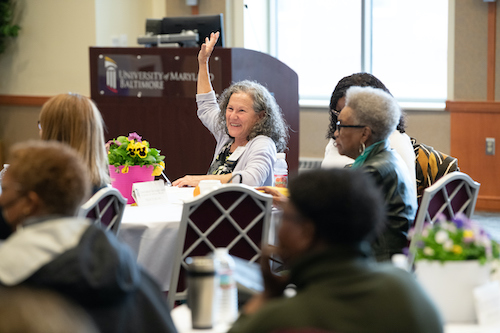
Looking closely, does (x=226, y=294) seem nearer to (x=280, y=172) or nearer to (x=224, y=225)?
(x=224, y=225)

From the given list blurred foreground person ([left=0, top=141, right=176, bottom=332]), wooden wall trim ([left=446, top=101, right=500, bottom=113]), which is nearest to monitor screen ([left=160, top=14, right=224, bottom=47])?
wooden wall trim ([left=446, top=101, right=500, bottom=113])

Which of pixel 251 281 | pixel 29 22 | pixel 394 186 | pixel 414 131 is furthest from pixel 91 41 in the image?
pixel 251 281

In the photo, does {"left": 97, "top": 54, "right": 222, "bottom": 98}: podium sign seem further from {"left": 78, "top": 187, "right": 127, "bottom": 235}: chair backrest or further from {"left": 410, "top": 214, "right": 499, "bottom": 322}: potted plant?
{"left": 410, "top": 214, "right": 499, "bottom": 322}: potted plant

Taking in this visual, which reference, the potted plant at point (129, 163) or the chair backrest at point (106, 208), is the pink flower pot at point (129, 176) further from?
the chair backrest at point (106, 208)

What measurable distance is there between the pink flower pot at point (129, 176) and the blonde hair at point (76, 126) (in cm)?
72

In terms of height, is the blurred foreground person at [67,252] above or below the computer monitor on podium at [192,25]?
below

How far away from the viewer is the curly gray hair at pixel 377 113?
2.61m

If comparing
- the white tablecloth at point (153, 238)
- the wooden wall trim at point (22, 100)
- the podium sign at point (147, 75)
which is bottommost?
the white tablecloth at point (153, 238)

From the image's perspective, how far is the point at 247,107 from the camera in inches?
152

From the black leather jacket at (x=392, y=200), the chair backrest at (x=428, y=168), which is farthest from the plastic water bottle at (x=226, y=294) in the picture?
the chair backrest at (x=428, y=168)

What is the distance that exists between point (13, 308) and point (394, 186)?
6.12 feet

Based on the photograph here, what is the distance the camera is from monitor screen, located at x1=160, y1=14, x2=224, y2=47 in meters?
5.34

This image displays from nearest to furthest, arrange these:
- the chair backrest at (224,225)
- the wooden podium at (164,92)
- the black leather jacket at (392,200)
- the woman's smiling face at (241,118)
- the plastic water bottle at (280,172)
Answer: the black leather jacket at (392,200) < the chair backrest at (224,225) < the plastic water bottle at (280,172) < the woman's smiling face at (241,118) < the wooden podium at (164,92)

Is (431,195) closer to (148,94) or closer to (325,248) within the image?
(325,248)
